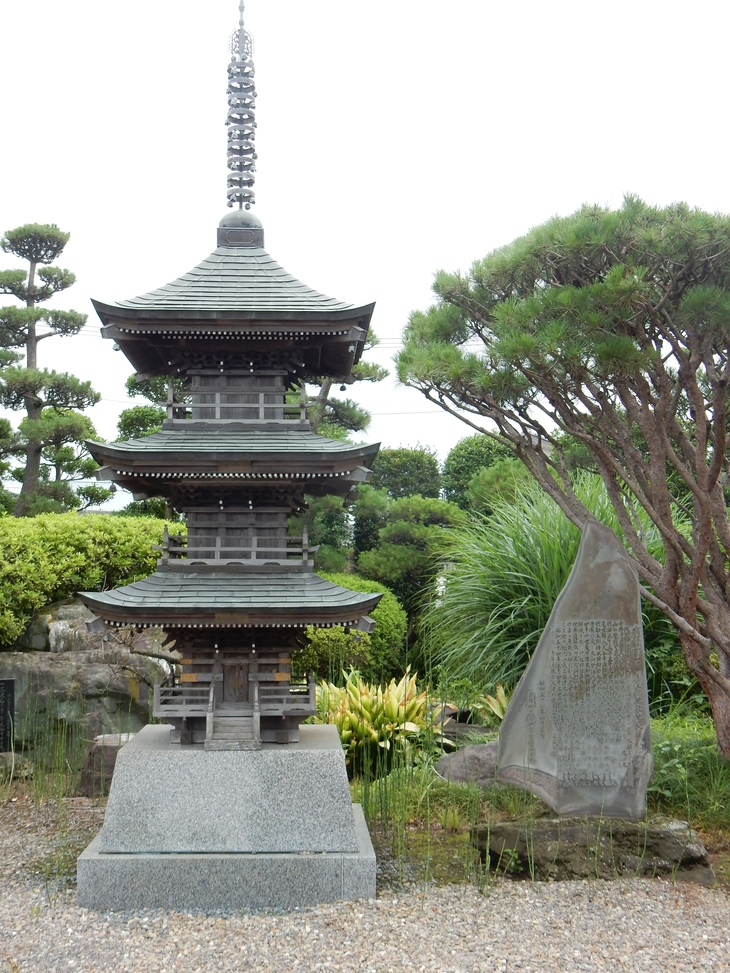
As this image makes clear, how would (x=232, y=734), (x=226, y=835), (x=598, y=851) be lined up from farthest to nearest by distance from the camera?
Result: (x=232, y=734) → (x=598, y=851) → (x=226, y=835)

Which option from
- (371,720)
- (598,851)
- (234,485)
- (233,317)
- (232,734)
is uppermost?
(233,317)

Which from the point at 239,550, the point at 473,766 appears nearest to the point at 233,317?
the point at 239,550

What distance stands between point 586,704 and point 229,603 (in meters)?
2.68

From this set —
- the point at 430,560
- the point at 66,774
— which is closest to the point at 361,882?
the point at 66,774

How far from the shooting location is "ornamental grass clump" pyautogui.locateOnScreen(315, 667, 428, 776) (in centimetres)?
827

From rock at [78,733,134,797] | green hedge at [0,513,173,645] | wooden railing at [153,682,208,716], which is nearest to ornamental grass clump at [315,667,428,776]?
rock at [78,733,134,797]

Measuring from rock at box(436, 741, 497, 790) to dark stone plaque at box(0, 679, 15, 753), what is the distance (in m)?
4.42

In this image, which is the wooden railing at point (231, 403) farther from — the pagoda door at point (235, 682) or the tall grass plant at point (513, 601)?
the tall grass plant at point (513, 601)

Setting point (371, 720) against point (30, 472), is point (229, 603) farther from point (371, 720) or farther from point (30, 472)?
point (30, 472)

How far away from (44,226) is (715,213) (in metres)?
9.96

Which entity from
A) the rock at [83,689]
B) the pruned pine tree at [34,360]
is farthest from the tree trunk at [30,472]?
the rock at [83,689]

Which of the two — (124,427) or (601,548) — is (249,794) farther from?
(124,427)

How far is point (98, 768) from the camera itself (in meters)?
8.01

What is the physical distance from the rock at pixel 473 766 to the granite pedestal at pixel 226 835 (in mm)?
1333
